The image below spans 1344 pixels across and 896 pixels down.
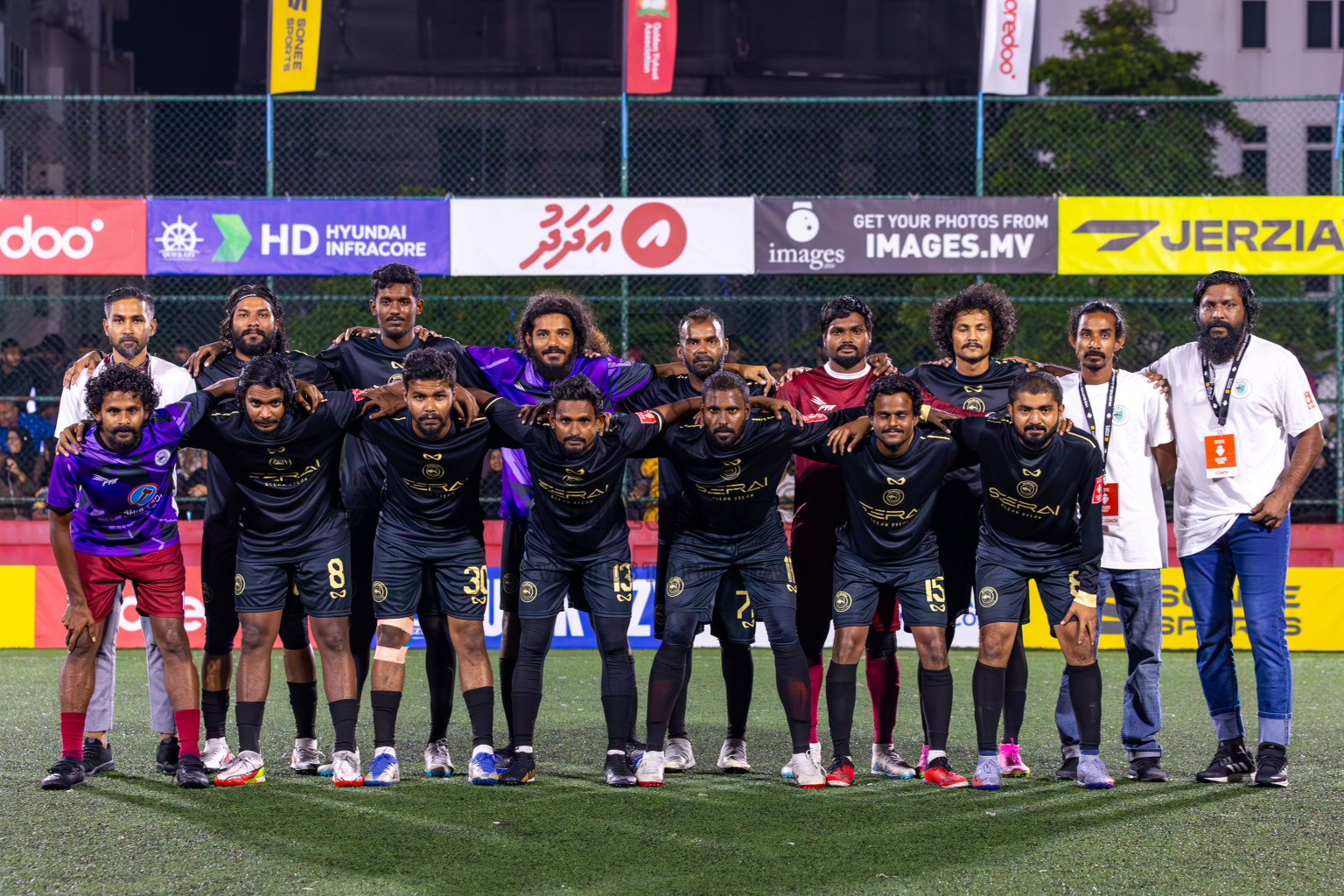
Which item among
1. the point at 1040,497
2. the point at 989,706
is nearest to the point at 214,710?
the point at 989,706

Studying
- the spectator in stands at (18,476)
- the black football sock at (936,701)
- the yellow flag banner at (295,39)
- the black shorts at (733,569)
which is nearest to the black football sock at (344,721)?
the black shorts at (733,569)

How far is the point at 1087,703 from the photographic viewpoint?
570cm

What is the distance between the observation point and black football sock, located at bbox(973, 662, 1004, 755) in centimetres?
564

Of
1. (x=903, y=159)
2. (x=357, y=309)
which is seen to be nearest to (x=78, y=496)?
(x=357, y=309)

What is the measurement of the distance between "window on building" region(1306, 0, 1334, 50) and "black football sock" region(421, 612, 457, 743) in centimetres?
3096

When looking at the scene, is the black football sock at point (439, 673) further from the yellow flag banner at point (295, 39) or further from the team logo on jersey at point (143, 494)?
the yellow flag banner at point (295, 39)

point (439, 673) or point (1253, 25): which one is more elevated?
point (1253, 25)

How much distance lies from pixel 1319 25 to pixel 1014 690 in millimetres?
30704

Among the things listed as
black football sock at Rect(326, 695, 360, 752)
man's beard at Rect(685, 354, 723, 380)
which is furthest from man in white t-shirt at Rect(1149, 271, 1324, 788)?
black football sock at Rect(326, 695, 360, 752)

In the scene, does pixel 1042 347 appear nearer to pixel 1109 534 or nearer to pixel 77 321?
pixel 1109 534

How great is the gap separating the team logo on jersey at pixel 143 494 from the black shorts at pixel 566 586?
1677mm

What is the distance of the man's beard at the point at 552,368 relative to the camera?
6.15 metres

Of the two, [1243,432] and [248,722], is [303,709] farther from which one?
[1243,432]

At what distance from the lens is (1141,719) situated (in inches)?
232
